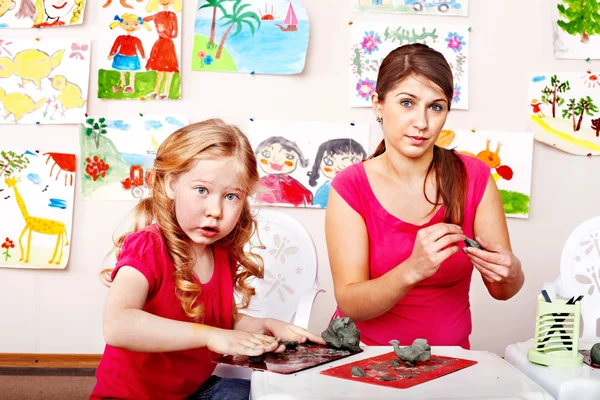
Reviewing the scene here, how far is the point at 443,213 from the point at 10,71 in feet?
5.38

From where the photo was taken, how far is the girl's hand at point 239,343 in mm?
1025

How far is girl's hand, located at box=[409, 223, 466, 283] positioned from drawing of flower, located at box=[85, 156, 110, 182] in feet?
4.72

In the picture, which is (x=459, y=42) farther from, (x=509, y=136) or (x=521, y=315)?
(x=521, y=315)

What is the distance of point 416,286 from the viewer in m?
1.43

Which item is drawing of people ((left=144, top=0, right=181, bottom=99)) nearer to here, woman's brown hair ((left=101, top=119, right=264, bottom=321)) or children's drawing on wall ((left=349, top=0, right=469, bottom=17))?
children's drawing on wall ((left=349, top=0, right=469, bottom=17))

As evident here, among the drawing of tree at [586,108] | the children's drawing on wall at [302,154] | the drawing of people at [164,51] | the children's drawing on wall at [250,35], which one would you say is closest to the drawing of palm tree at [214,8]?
the children's drawing on wall at [250,35]

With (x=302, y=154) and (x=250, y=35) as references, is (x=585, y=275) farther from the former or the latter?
(x=250, y=35)

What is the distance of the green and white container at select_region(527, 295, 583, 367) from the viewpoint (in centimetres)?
106

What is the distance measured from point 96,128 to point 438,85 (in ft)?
4.49

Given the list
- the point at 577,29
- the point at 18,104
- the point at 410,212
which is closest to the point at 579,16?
the point at 577,29

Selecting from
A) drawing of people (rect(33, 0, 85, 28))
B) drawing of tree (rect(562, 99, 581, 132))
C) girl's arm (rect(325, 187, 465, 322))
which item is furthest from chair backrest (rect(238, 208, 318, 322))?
drawing of tree (rect(562, 99, 581, 132))

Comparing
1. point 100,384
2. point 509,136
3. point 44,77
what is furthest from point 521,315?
point 44,77

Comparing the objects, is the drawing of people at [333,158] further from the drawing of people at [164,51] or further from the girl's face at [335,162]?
the drawing of people at [164,51]

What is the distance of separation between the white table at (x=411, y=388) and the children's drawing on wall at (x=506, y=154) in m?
1.50
